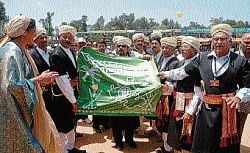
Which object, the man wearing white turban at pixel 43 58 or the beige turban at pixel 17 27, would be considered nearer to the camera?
the beige turban at pixel 17 27

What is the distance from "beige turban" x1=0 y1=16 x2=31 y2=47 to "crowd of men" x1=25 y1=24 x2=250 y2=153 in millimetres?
1679

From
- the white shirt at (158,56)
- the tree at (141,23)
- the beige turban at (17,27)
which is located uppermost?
the tree at (141,23)

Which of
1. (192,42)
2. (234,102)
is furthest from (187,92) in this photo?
(234,102)

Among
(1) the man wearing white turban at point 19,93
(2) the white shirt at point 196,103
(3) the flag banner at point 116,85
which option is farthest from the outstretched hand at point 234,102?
(1) the man wearing white turban at point 19,93

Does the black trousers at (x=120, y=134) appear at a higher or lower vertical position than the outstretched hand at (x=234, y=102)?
lower

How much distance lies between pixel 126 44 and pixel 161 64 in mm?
872

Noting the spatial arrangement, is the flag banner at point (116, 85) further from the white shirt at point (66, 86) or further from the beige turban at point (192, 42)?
the beige turban at point (192, 42)

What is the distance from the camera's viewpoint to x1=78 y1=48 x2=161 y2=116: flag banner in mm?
4875

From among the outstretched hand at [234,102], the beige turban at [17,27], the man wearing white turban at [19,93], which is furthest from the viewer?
the outstretched hand at [234,102]

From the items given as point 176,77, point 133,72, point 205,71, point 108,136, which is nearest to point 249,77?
point 205,71

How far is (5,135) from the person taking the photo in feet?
9.66

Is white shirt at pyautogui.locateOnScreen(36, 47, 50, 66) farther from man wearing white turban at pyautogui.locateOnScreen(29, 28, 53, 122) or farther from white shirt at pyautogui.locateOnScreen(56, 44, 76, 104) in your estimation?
white shirt at pyautogui.locateOnScreen(56, 44, 76, 104)

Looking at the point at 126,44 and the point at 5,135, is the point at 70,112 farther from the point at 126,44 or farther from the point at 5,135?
the point at 5,135

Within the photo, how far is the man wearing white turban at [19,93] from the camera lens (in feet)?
9.36
